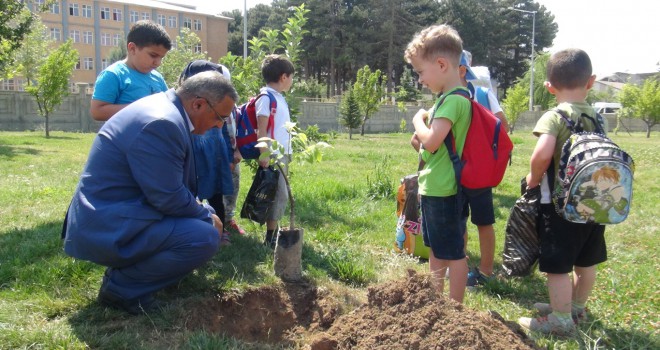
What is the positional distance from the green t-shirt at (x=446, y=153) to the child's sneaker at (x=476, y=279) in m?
1.19

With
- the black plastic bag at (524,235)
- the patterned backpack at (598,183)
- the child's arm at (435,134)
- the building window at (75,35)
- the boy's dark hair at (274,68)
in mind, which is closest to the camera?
the patterned backpack at (598,183)

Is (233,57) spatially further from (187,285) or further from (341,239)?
(187,285)

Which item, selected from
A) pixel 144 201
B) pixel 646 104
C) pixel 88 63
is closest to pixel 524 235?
pixel 144 201

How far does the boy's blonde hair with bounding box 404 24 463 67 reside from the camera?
2.98 metres

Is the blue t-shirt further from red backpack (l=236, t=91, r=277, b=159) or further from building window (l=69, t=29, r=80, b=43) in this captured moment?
building window (l=69, t=29, r=80, b=43)

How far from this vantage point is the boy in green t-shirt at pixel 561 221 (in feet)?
9.84

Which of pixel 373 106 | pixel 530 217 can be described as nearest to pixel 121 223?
pixel 530 217

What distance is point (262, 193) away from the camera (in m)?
4.29

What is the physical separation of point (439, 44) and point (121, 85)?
7.90 ft

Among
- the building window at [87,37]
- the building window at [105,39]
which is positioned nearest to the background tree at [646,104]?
the building window at [105,39]

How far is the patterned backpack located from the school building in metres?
59.2

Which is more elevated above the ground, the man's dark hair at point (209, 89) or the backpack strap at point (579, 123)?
the man's dark hair at point (209, 89)

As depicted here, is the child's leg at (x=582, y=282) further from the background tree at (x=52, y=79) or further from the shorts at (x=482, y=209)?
the background tree at (x=52, y=79)

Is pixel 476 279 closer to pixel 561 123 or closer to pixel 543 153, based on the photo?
pixel 543 153
